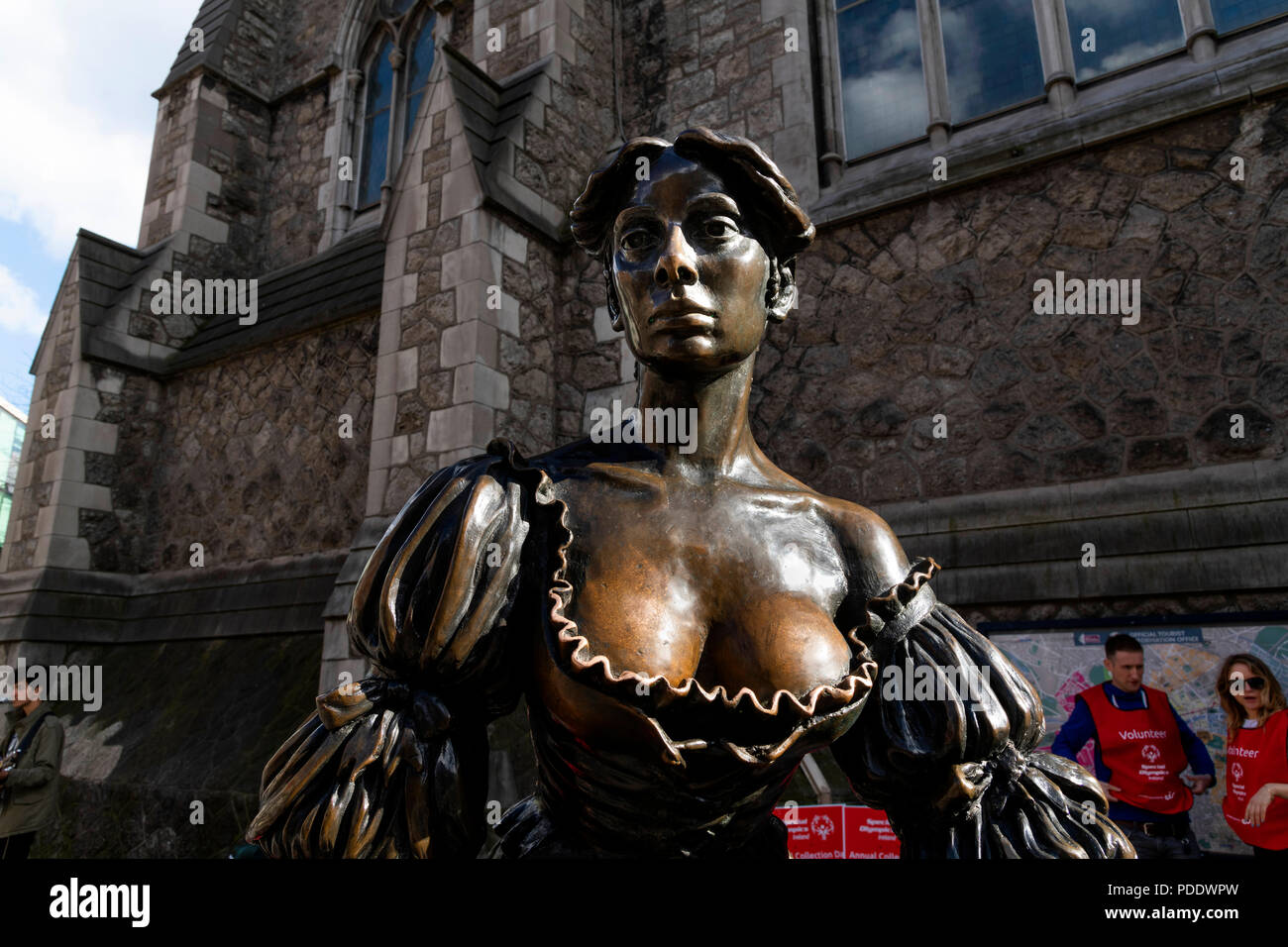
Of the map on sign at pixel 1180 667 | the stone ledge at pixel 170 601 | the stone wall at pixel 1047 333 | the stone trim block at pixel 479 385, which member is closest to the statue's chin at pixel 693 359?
the map on sign at pixel 1180 667

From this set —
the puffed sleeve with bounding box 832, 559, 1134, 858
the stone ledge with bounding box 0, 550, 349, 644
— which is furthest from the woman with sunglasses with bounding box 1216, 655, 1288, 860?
the stone ledge with bounding box 0, 550, 349, 644

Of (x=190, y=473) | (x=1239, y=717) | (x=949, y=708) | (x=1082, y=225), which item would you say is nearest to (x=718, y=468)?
(x=949, y=708)

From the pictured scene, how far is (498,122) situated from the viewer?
19.4 feet

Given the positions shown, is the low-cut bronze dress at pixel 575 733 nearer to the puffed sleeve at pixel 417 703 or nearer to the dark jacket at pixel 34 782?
the puffed sleeve at pixel 417 703

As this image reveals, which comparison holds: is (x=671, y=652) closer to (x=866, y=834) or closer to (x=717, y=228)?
(x=717, y=228)

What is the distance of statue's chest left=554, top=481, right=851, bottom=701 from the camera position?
0.93m

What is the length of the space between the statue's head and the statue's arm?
0.44 meters

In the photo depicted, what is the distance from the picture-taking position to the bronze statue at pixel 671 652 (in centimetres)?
88

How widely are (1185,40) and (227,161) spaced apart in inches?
398

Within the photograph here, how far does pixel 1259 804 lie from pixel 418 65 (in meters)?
11.0

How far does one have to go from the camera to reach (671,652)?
0.95 metres

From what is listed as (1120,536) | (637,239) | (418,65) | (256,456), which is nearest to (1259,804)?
(1120,536)

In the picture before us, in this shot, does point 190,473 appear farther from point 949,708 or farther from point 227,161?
point 949,708

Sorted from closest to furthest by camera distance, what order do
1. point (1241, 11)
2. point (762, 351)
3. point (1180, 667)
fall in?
point (1180, 667) < point (1241, 11) < point (762, 351)
